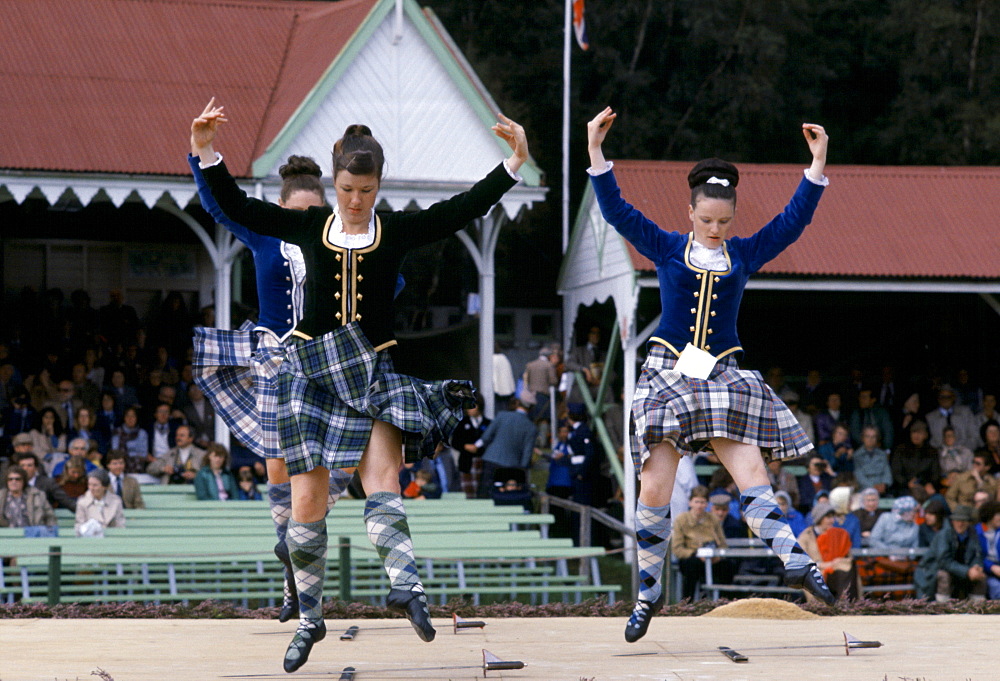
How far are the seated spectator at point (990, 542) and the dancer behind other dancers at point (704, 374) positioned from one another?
617cm

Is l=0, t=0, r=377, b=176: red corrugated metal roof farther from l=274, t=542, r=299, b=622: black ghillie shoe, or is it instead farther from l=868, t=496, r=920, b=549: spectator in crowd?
l=274, t=542, r=299, b=622: black ghillie shoe

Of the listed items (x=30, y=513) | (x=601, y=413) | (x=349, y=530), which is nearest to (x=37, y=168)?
(x=30, y=513)

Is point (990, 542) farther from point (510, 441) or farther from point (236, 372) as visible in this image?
point (236, 372)

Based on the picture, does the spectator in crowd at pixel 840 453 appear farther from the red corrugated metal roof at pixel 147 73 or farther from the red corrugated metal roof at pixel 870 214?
the red corrugated metal roof at pixel 147 73

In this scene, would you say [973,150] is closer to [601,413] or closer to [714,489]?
[601,413]

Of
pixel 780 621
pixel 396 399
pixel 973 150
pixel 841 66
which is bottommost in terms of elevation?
pixel 780 621

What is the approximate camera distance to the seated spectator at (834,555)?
11.2 meters

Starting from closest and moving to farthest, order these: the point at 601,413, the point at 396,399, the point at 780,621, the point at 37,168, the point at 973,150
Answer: the point at 396,399 < the point at 780,621 < the point at 37,168 < the point at 601,413 < the point at 973,150

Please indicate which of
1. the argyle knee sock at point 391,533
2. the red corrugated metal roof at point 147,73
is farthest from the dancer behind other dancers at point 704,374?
the red corrugated metal roof at point 147,73

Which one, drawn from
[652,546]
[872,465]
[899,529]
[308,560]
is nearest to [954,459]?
[872,465]

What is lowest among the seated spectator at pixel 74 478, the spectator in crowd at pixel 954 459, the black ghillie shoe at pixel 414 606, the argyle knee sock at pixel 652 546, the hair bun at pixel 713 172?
the black ghillie shoe at pixel 414 606

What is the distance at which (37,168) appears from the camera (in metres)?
13.3

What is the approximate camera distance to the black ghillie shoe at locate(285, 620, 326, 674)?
4.92 metres

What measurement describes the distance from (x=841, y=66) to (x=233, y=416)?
27048 millimetres
